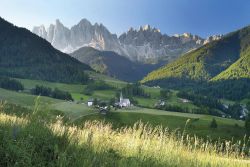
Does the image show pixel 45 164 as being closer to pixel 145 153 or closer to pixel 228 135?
pixel 145 153

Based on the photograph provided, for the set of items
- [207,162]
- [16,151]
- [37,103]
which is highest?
[37,103]

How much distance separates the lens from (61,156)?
7.11 m

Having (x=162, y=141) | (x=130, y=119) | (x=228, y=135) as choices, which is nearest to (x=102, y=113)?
(x=130, y=119)

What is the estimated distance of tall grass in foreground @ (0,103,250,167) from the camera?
709cm

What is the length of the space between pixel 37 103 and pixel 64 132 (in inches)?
44.9

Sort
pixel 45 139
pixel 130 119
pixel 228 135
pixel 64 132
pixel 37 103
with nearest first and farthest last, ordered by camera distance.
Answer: pixel 45 139
pixel 64 132
pixel 37 103
pixel 228 135
pixel 130 119

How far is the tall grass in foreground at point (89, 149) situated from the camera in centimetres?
709

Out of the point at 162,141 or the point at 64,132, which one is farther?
the point at 162,141

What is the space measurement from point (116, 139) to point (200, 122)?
5811 inches

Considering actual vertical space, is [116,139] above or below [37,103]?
below

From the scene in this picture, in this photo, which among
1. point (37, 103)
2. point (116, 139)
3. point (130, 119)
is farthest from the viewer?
point (130, 119)

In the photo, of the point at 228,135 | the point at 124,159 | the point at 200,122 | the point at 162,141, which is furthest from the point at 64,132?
the point at 200,122

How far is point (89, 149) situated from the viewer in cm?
838

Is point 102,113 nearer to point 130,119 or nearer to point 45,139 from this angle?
point 130,119
